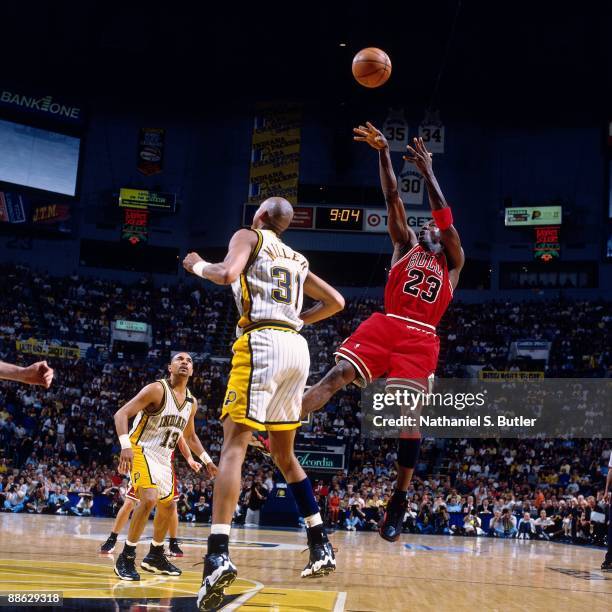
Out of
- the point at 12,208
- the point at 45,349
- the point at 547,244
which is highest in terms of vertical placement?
the point at 547,244

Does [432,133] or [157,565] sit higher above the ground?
[432,133]

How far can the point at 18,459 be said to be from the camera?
2322cm

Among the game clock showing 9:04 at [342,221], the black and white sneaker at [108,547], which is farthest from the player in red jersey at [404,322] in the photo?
the game clock showing 9:04 at [342,221]

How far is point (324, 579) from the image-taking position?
27.7ft

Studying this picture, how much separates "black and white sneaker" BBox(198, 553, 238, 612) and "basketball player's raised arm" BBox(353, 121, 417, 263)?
10.3 feet

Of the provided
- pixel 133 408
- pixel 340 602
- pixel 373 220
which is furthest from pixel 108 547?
pixel 373 220

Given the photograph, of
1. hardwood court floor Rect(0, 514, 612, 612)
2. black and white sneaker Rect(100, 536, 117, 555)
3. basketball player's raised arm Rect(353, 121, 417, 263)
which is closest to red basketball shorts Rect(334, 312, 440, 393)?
basketball player's raised arm Rect(353, 121, 417, 263)

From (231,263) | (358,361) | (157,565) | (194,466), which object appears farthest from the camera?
(194,466)

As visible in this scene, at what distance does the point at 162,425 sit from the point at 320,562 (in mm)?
3836

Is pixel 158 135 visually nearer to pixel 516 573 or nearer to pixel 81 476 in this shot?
pixel 81 476

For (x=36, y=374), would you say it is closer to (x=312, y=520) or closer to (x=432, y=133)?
(x=312, y=520)

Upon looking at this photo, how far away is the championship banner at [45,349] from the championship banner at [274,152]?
1104 cm

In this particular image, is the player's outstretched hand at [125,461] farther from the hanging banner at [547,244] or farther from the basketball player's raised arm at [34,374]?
the hanging banner at [547,244]

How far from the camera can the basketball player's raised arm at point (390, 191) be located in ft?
Result: 21.2
